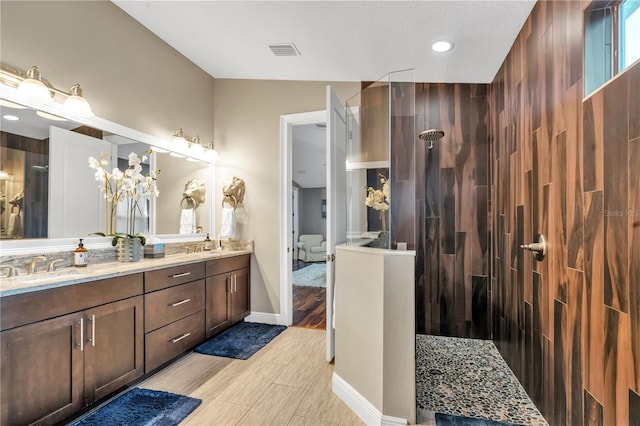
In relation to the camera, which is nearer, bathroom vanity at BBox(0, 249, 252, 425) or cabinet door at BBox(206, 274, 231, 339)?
bathroom vanity at BBox(0, 249, 252, 425)

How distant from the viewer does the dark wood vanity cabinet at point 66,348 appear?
1.49 metres

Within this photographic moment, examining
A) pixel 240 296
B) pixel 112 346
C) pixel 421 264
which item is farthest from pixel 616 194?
pixel 240 296

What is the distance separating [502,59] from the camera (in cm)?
256

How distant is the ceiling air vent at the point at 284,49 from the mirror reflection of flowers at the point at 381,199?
146 centimetres

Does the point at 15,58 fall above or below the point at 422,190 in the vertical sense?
above

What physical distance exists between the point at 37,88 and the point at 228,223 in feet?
6.48

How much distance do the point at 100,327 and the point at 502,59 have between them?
346 cm

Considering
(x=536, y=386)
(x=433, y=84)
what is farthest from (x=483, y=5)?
(x=536, y=386)

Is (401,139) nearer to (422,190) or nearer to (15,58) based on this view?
(422,190)

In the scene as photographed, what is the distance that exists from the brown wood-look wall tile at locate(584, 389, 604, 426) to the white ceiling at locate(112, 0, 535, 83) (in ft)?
6.94

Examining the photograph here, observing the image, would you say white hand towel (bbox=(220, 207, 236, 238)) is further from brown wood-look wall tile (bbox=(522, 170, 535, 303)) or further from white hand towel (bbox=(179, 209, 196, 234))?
brown wood-look wall tile (bbox=(522, 170, 535, 303))

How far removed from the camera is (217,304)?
307cm

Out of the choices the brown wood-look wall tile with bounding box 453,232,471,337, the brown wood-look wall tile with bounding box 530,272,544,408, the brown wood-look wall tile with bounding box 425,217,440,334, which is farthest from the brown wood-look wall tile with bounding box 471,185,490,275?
→ the brown wood-look wall tile with bounding box 530,272,544,408

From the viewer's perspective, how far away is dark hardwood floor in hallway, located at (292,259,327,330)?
3574mm
